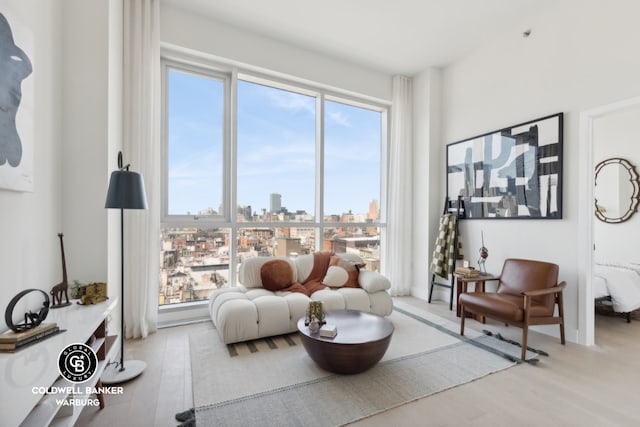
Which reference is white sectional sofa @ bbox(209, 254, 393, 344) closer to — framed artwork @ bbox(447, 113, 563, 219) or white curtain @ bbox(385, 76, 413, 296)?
white curtain @ bbox(385, 76, 413, 296)

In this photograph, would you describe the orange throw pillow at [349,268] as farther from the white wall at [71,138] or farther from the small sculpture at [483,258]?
the white wall at [71,138]

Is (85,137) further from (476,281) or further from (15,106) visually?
(476,281)

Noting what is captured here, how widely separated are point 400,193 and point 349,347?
3.03 m

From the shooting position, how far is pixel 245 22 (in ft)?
11.3

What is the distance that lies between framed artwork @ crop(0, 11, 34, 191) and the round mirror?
265 inches

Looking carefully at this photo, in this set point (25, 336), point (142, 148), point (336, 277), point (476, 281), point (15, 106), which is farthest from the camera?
point (336, 277)

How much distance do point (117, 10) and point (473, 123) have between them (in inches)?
166

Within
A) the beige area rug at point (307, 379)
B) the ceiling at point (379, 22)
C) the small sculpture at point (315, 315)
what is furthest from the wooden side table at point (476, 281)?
the ceiling at point (379, 22)

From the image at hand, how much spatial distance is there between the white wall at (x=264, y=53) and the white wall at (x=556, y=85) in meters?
1.47

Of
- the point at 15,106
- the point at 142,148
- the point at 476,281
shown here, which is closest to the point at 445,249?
the point at 476,281

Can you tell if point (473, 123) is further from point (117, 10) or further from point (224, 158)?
point (117, 10)

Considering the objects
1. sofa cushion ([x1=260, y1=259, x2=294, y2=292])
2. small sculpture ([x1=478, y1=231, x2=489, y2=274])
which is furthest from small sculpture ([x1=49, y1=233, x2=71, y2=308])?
small sculpture ([x1=478, y1=231, x2=489, y2=274])

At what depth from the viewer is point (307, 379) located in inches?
85.2

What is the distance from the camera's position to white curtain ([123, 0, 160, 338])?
9.70 ft
